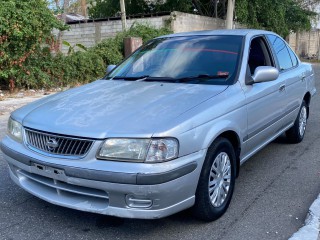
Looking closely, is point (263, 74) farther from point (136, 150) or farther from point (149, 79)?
point (136, 150)

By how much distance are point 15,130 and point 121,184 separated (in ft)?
4.32

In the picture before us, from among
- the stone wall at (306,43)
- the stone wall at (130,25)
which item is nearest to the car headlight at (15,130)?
the stone wall at (130,25)

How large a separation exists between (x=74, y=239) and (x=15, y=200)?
1.05m

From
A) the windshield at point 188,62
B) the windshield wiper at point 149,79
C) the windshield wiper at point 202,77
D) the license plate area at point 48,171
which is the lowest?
the license plate area at point 48,171

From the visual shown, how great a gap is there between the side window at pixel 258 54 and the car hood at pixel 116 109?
2.93 feet

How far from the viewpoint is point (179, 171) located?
2.83 m

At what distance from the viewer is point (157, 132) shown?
2.80 metres

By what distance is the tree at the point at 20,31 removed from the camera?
32.9ft

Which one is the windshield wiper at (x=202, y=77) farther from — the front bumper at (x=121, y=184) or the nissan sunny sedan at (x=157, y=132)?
the front bumper at (x=121, y=184)

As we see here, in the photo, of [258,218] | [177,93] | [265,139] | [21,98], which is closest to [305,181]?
[265,139]

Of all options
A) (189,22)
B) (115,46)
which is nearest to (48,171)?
(115,46)

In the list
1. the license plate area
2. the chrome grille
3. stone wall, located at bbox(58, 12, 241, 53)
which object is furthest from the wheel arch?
stone wall, located at bbox(58, 12, 241, 53)

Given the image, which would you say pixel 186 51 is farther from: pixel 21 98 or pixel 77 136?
pixel 21 98

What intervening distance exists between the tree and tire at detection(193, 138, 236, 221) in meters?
8.34
